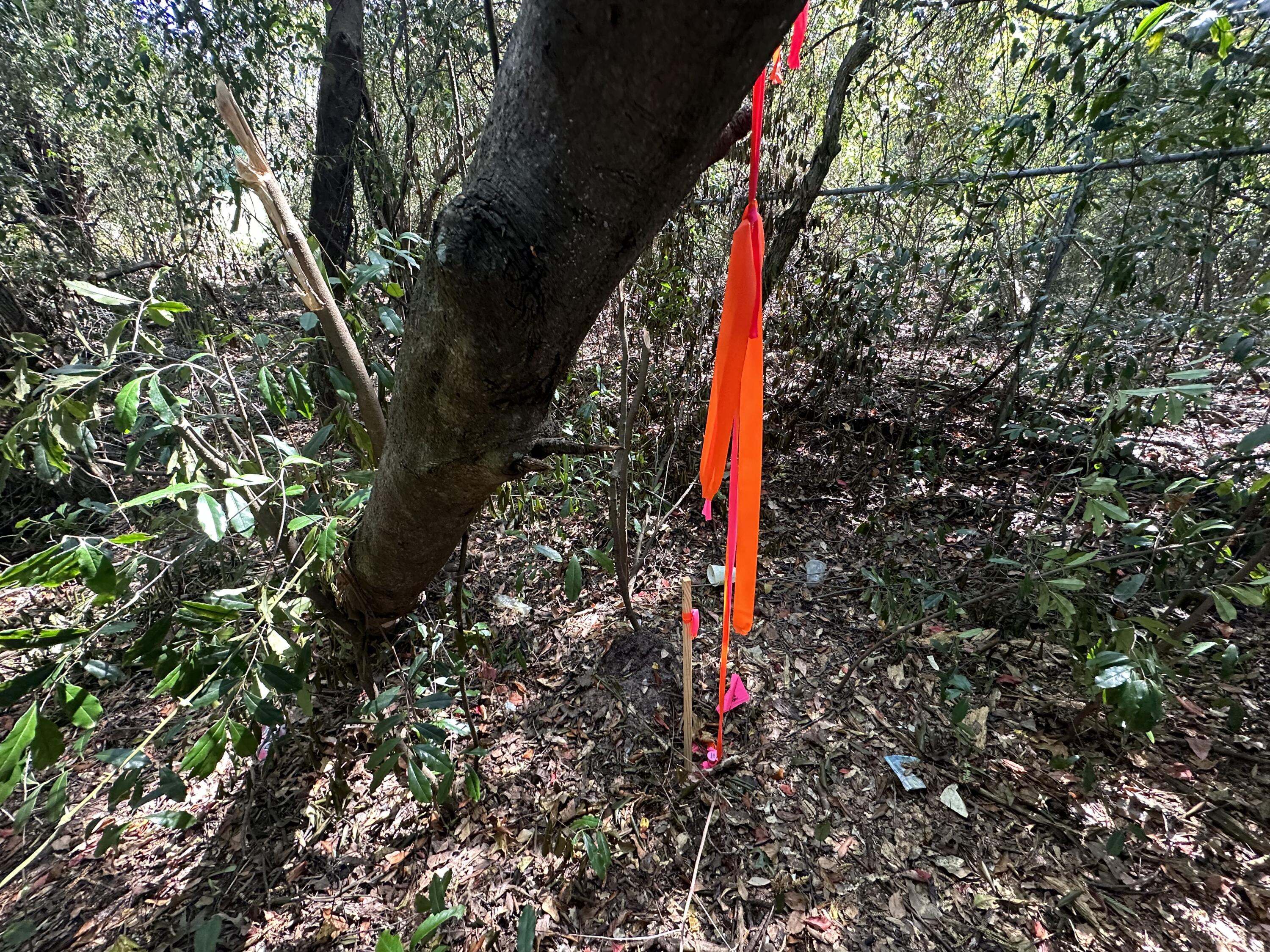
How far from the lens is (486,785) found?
1398 millimetres

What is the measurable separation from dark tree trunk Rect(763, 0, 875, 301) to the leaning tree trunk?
201cm

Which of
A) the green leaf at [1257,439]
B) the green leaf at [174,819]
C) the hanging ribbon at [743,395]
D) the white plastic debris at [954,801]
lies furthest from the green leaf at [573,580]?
the green leaf at [1257,439]

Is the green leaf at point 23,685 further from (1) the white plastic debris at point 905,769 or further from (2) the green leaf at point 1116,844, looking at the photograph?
(2) the green leaf at point 1116,844

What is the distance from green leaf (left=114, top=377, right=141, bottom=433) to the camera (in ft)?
2.41

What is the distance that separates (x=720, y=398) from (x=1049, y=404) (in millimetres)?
2310

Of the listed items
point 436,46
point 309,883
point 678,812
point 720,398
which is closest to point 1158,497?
point 720,398

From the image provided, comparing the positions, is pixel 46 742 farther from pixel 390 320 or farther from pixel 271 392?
pixel 390 320

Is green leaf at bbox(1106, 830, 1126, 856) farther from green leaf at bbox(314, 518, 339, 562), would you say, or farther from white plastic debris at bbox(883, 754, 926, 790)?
green leaf at bbox(314, 518, 339, 562)

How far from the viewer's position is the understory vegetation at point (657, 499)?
3.41 feet

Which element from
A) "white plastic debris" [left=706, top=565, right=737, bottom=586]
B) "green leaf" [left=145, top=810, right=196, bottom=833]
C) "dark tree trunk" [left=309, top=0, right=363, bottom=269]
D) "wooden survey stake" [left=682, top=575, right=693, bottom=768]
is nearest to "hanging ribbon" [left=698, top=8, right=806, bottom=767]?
"wooden survey stake" [left=682, top=575, right=693, bottom=768]

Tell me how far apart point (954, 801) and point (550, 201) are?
66.5 inches

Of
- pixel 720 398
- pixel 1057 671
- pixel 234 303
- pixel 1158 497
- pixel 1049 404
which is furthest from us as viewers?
pixel 234 303

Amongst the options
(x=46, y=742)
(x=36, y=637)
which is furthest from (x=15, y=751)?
(x=36, y=637)

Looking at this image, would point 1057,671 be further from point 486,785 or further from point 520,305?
point 520,305
